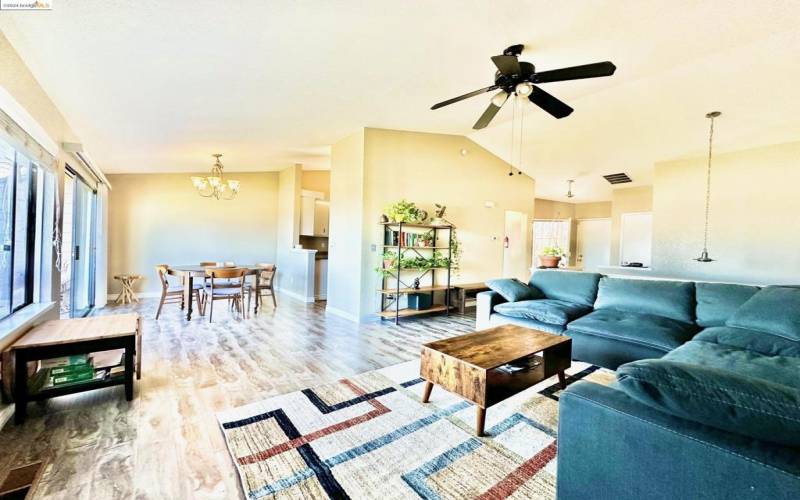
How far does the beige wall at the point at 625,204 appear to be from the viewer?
7326mm

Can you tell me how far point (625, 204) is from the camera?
7.69 m

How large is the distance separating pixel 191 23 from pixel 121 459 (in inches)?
100

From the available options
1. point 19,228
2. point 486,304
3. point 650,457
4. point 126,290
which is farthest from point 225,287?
point 650,457

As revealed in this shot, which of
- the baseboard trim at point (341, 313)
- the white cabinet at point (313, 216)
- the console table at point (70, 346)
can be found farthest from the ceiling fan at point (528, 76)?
the white cabinet at point (313, 216)

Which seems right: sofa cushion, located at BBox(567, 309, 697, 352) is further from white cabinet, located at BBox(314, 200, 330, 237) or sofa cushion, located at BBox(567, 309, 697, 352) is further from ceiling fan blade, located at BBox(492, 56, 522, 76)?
white cabinet, located at BBox(314, 200, 330, 237)

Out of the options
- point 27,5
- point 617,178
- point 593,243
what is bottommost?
point 593,243

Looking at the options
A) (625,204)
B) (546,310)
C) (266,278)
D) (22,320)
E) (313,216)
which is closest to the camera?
(22,320)

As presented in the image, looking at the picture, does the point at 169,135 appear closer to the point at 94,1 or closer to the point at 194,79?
the point at 194,79

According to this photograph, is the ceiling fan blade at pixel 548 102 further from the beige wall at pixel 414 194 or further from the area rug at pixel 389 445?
the beige wall at pixel 414 194

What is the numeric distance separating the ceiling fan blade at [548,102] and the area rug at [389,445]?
2.32m

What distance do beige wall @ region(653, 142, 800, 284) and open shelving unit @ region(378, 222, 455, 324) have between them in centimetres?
362

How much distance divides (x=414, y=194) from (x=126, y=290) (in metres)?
5.25

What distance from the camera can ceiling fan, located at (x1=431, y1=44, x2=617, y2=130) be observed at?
7.88 ft

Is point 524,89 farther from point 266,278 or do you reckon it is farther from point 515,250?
point 515,250
